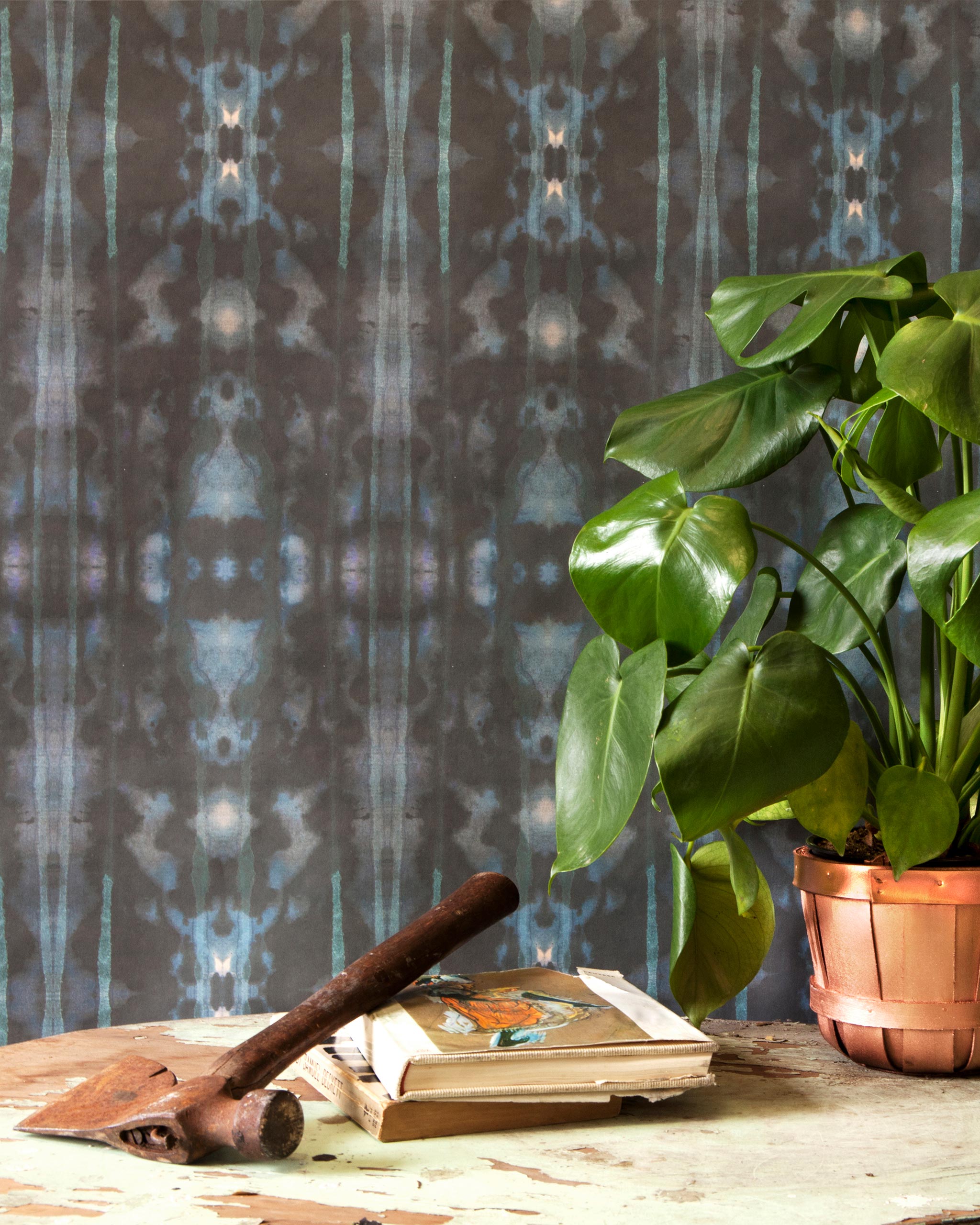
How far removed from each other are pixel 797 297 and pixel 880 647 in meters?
0.34

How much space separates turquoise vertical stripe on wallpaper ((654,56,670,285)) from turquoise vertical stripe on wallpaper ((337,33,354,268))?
37cm

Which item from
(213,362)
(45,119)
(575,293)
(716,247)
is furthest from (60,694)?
(716,247)

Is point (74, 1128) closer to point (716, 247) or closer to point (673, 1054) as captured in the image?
point (673, 1054)

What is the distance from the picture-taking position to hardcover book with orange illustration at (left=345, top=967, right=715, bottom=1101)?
82 cm

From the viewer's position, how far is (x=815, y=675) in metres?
0.83

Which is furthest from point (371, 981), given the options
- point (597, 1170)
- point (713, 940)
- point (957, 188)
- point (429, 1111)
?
point (957, 188)

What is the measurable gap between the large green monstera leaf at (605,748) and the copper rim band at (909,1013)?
297 millimetres

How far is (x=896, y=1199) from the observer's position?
28.9 inches

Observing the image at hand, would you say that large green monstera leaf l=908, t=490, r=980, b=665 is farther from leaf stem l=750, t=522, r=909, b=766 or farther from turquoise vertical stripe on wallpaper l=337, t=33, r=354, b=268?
turquoise vertical stripe on wallpaper l=337, t=33, r=354, b=268

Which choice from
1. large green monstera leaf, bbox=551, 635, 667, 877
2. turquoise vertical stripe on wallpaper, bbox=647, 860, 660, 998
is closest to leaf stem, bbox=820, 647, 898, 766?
large green monstera leaf, bbox=551, 635, 667, 877

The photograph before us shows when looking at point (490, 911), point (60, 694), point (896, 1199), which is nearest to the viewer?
point (896, 1199)

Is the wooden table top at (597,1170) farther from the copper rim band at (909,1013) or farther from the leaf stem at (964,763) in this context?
the leaf stem at (964,763)

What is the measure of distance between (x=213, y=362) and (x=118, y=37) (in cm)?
40

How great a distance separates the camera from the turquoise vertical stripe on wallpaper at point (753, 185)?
1.33 metres
